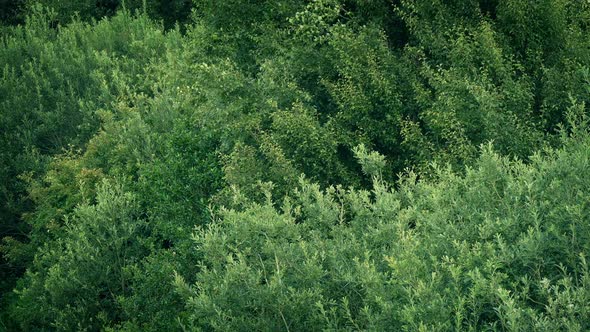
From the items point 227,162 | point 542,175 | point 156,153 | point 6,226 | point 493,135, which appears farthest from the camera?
point 6,226

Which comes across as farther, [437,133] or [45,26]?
[45,26]

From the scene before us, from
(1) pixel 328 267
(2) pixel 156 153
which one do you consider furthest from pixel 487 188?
(2) pixel 156 153

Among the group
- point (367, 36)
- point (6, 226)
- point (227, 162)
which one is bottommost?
point (6, 226)

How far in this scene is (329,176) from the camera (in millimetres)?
15055

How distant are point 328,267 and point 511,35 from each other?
825 centimetres

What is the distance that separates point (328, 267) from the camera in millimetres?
9805

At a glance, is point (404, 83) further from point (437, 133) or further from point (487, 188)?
point (487, 188)

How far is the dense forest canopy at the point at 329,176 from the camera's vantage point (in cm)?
884

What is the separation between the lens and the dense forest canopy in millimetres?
8844

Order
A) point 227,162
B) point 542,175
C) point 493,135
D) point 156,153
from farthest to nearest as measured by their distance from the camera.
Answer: point 156,153 → point 227,162 → point 493,135 → point 542,175

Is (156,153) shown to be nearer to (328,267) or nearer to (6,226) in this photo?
(6,226)

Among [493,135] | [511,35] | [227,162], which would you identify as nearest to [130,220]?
[227,162]

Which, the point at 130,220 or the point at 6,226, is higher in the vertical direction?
the point at 130,220

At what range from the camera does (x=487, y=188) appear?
986 centimetres
